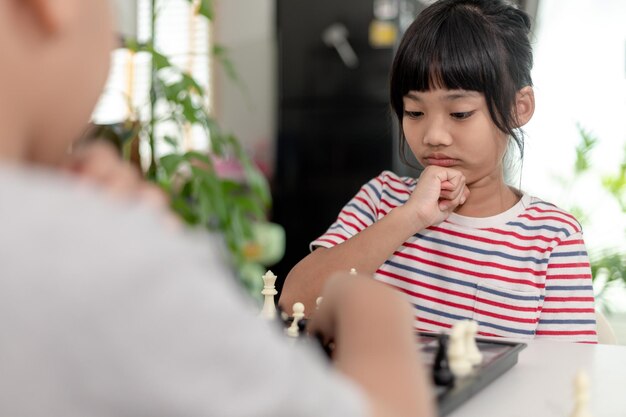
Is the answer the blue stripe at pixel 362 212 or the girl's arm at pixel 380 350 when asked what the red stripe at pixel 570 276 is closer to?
the blue stripe at pixel 362 212

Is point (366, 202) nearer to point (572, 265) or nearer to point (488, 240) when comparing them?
point (488, 240)

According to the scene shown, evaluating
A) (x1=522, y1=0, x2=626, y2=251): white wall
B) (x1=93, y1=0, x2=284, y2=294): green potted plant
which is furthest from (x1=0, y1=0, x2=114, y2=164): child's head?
(x1=522, y1=0, x2=626, y2=251): white wall

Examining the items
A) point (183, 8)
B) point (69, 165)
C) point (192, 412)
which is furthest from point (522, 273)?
point (183, 8)

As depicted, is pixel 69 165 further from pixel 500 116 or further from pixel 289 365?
pixel 500 116

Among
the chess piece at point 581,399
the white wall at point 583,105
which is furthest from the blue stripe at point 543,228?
the white wall at point 583,105

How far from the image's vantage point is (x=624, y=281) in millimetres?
3781

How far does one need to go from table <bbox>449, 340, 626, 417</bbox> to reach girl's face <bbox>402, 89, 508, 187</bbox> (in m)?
0.46

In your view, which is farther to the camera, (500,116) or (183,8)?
(183,8)

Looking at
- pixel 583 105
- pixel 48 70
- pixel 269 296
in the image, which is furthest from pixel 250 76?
pixel 48 70

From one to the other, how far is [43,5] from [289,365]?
0.74 ft

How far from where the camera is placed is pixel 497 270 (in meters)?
1.64

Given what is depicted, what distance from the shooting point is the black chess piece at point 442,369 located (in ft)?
2.80

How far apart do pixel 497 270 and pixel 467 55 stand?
1.35ft

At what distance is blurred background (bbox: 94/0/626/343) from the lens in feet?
13.3
